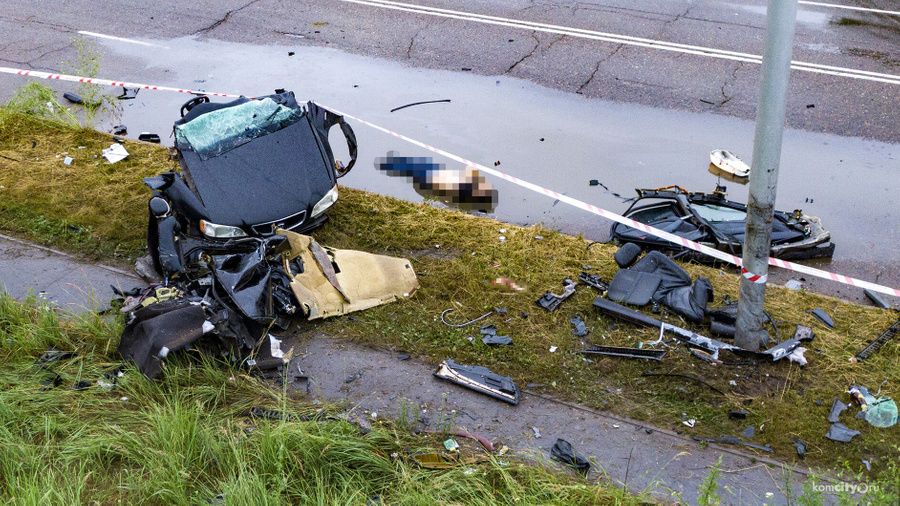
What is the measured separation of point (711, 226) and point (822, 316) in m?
1.38

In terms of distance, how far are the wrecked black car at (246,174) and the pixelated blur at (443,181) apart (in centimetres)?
136

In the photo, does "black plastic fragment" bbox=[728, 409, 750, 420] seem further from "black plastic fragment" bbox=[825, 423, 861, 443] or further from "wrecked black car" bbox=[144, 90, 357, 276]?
"wrecked black car" bbox=[144, 90, 357, 276]

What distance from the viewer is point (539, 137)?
899 cm

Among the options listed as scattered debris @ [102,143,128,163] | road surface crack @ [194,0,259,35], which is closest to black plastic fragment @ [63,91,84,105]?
scattered debris @ [102,143,128,163]

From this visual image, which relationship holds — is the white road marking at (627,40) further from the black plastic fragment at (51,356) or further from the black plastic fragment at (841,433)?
the black plastic fragment at (51,356)

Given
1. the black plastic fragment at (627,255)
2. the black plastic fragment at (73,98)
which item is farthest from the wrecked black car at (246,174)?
the black plastic fragment at (73,98)

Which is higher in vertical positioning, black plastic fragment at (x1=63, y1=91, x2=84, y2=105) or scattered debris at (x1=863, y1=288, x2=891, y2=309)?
black plastic fragment at (x1=63, y1=91, x2=84, y2=105)

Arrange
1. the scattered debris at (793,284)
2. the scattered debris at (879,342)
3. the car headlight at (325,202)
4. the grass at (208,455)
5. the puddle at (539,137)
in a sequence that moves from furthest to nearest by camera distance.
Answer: the puddle at (539,137) → the car headlight at (325,202) → the scattered debris at (793,284) → the scattered debris at (879,342) → the grass at (208,455)

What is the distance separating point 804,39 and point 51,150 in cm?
1127

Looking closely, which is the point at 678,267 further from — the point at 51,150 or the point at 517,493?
the point at 51,150

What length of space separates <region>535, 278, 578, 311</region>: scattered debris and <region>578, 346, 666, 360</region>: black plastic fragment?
583mm

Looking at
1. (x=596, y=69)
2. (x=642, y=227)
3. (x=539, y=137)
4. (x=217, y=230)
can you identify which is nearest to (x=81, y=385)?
(x=217, y=230)

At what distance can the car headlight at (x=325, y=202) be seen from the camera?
697 cm

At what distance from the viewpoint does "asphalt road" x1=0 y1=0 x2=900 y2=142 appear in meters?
9.59
